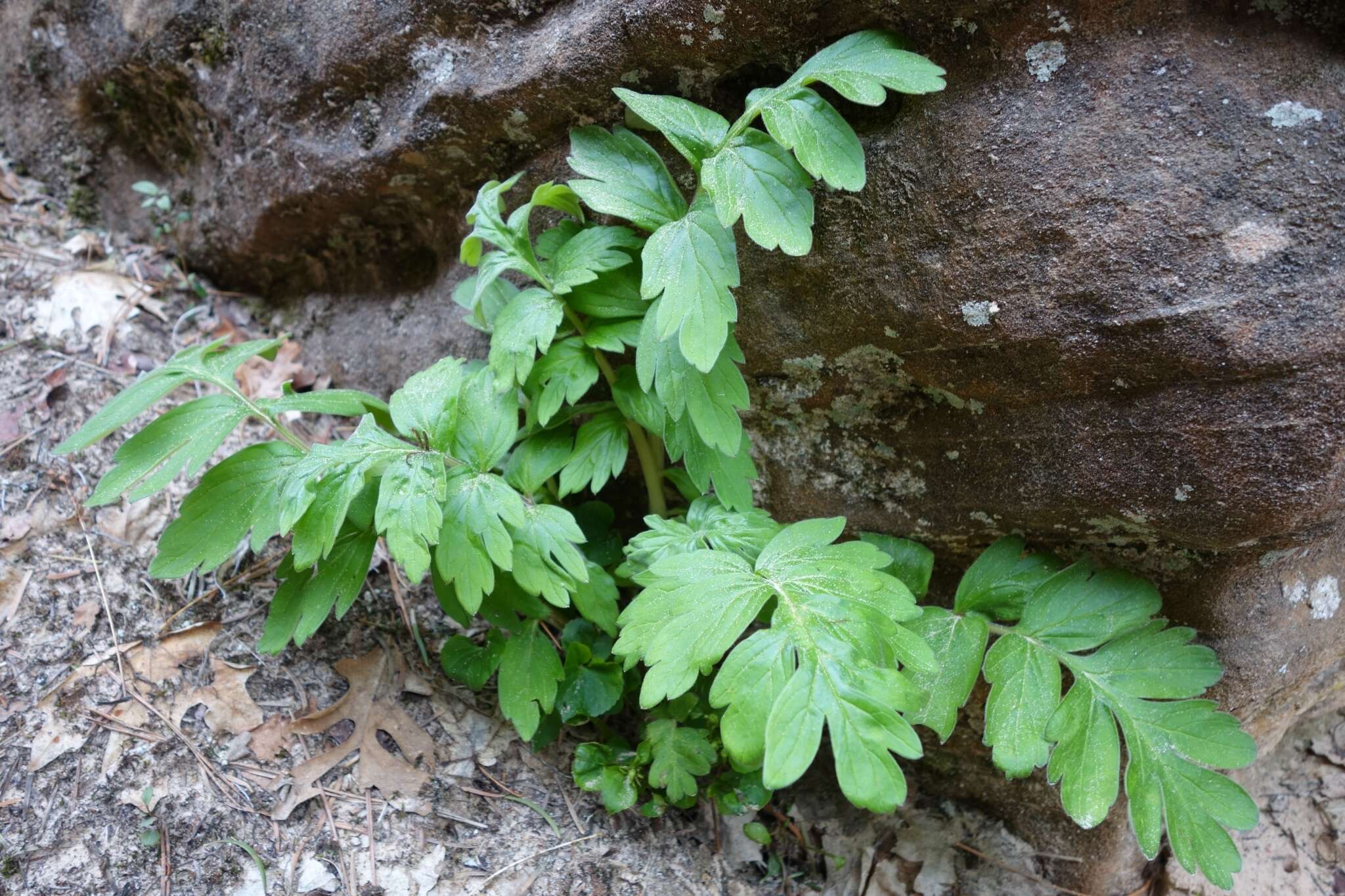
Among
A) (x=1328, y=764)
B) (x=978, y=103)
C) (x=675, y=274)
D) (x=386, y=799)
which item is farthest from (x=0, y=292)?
(x=1328, y=764)

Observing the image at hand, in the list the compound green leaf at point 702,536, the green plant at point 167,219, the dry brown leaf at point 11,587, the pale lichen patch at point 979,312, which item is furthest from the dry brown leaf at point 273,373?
the pale lichen patch at point 979,312

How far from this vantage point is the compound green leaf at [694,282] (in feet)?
5.18

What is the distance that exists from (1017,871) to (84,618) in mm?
2403

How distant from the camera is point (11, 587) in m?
1.96

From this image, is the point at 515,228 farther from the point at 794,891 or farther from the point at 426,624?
the point at 794,891

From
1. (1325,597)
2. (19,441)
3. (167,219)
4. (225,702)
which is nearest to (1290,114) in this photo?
(1325,597)

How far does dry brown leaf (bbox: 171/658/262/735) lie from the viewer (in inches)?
75.5

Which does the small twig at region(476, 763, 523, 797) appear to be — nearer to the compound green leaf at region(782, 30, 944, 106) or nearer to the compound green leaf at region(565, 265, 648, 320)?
the compound green leaf at region(565, 265, 648, 320)

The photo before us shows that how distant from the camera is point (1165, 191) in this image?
155cm

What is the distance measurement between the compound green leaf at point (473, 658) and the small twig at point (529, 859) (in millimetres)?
404

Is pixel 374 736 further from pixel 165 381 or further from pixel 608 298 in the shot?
pixel 608 298

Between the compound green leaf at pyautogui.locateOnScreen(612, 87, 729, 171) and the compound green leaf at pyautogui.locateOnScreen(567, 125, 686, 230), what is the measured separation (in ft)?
0.39

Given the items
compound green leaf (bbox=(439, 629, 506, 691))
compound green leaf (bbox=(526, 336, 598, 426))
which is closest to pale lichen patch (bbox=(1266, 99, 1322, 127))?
compound green leaf (bbox=(526, 336, 598, 426))

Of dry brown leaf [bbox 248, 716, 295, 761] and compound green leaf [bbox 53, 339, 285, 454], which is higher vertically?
compound green leaf [bbox 53, 339, 285, 454]
